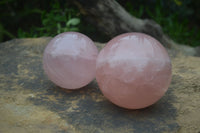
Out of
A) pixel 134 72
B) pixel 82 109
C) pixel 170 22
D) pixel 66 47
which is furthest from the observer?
pixel 170 22

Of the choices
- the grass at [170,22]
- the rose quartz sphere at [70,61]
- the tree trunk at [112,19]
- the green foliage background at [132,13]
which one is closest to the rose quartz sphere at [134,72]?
the rose quartz sphere at [70,61]

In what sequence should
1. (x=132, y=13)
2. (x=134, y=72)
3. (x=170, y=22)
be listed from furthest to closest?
1. (x=170, y=22)
2. (x=132, y=13)
3. (x=134, y=72)

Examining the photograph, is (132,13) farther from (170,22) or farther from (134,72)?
(134,72)

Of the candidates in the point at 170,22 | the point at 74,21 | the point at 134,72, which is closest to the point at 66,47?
the point at 134,72

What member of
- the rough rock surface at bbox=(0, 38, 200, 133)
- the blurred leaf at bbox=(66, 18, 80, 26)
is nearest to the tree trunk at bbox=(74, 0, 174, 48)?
the blurred leaf at bbox=(66, 18, 80, 26)

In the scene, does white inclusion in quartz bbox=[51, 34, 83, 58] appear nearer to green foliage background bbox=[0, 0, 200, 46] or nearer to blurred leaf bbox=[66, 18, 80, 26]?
blurred leaf bbox=[66, 18, 80, 26]

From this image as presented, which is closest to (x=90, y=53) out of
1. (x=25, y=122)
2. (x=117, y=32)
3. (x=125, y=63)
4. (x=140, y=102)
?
(x=125, y=63)

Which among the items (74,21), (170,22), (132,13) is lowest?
(170,22)

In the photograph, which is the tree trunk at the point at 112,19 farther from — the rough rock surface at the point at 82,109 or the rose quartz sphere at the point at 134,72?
the rose quartz sphere at the point at 134,72
